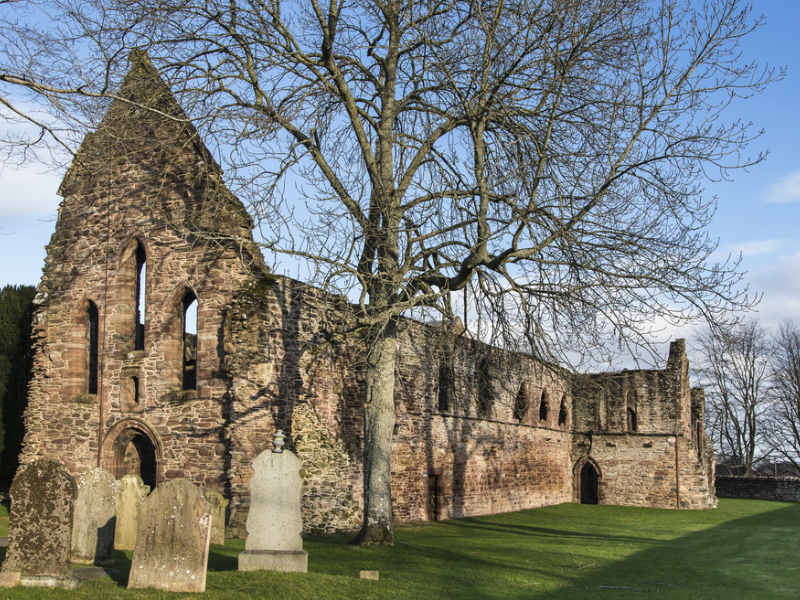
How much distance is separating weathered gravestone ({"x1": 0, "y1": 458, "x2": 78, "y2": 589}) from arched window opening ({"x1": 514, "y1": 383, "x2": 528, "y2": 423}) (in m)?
22.9

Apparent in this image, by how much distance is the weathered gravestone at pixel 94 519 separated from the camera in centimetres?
1077

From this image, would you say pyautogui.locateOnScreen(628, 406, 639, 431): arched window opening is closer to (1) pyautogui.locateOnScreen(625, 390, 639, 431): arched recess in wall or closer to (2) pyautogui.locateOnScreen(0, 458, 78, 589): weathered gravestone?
(1) pyautogui.locateOnScreen(625, 390, 639, 431): arched recess in wall

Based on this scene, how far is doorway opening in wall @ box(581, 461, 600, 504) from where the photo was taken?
119ft

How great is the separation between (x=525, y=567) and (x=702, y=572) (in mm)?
3121

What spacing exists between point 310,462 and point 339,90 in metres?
7.65

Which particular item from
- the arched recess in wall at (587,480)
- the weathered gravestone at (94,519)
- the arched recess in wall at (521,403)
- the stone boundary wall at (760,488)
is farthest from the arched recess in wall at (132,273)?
the stone boundary wall at (760,488)

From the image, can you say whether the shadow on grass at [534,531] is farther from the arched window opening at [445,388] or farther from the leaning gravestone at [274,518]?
the leaning gravestone at [274,518]

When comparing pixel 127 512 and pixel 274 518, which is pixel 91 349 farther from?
pixel 274 518

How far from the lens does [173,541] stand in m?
8.93

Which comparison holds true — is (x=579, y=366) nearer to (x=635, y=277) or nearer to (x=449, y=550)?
(x=635, y=277)

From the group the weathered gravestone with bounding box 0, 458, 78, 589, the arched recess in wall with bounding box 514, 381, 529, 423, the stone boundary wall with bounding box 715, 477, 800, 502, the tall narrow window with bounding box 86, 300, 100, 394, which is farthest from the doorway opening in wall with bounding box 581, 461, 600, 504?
the weathered gravestone with bounding box 0, 458, 78, 589

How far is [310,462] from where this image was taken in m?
17.2

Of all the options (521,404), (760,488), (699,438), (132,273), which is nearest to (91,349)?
(132,273)

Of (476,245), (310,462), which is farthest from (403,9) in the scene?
(310,462)
